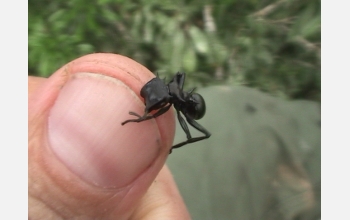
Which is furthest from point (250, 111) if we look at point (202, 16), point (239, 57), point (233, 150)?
point (202, 16)

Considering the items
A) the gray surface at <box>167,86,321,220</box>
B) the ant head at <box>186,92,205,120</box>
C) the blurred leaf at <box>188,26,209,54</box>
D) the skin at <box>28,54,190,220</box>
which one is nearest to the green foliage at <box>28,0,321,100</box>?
the blurred leaf at <box>188,26,209,54</box>

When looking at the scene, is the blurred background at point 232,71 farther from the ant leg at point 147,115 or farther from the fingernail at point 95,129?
the fingernail at point 95,129

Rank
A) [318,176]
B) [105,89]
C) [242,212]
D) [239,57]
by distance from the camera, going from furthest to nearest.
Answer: [239,57], [318,176], [242,212], [105,89]

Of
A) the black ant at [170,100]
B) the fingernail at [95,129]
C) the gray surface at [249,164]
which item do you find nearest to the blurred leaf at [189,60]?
the gray surface at [249,164]

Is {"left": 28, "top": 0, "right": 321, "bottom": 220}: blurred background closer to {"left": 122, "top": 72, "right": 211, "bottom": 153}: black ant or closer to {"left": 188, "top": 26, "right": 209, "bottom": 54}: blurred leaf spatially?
{"left": 188, "top": 26, "right": 209, "bottom": 54}: blurred leaf

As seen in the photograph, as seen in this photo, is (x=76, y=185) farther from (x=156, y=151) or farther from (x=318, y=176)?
(x=318, y=176)

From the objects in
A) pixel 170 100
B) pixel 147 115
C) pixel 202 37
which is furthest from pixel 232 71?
pixel 147 115

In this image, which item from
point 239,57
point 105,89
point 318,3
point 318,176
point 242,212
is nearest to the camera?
point 105,89

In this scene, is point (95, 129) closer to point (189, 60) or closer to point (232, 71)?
point (189, 60)
